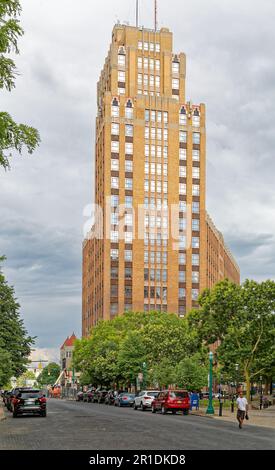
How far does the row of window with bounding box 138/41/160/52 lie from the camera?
14912 cm

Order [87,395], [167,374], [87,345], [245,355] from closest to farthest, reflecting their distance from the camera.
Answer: [245,355]
[167,374]
[87,395]
[87,345]

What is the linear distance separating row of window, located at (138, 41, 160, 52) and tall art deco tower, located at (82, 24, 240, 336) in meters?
0.20

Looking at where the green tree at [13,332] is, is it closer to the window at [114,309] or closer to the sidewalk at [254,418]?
the sidewalk at [254,418]

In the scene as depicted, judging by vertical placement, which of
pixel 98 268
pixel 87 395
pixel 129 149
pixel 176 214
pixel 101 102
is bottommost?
pixel 87 395

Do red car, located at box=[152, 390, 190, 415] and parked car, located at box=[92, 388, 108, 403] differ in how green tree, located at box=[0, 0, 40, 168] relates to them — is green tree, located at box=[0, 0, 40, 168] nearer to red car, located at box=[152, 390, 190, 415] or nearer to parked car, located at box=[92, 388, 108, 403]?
red car, located at box=[152, 390, 190, 415]

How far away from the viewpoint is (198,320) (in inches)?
2504

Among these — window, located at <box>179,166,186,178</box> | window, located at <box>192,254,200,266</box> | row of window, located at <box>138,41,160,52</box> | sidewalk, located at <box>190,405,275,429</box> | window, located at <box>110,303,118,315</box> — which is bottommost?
sidewalk, located at <box>190,405,275,429</box>

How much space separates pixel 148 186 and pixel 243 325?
84.3 m

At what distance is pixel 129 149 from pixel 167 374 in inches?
3097

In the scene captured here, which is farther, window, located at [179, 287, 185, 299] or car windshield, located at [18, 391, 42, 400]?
window, located at [179, 287, 185, 299]

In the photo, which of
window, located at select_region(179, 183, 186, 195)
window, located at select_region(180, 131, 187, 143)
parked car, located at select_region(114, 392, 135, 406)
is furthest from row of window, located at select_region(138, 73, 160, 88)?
parked car, located at select_region(114, 392, 135, 406)

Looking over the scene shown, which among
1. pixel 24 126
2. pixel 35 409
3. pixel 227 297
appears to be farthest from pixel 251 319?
pixel 24 126

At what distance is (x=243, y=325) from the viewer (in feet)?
201

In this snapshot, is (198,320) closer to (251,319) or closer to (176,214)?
(251,319)
